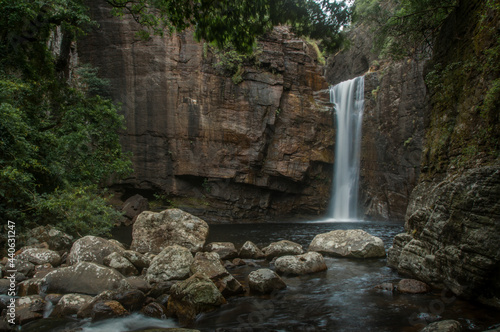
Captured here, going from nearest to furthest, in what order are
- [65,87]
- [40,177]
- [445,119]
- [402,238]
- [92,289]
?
[92,289] < [402,238] < [445,119] < [40,177] < [65,87]

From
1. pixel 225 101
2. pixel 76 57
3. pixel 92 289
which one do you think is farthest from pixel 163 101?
pixel 92 289

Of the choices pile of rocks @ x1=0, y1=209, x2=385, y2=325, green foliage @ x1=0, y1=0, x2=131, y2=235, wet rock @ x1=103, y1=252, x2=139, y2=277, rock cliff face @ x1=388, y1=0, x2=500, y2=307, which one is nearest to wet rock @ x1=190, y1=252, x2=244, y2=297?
pile of rocks @ x1=0, y1=209, x2=385, y2=325

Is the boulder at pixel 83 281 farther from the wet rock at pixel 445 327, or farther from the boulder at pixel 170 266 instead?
the wet rock at pixel 445 327

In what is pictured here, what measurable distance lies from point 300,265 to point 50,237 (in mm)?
7143

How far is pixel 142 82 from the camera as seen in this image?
23188 mm

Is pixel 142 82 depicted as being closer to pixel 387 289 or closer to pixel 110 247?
pixel 110 247

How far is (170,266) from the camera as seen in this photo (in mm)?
6863

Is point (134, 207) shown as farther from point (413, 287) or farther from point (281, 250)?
point (413, 287)

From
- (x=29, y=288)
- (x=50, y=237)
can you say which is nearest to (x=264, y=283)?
(x=29, y=288)

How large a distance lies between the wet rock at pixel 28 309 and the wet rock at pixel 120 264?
190 centimetres

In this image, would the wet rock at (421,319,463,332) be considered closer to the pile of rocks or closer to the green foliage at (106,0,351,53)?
the pile of rocks

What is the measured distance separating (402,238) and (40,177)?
34.7ft

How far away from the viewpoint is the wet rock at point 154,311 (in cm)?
509

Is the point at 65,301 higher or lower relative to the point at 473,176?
lower
